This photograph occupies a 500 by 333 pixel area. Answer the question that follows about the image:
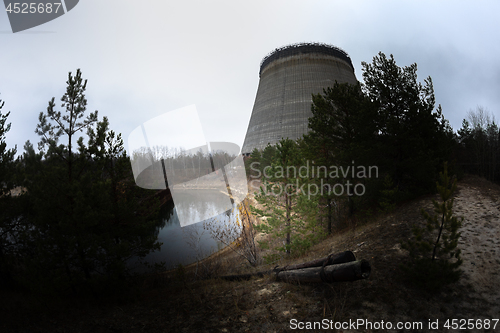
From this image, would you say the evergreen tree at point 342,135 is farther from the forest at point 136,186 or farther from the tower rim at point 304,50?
the tower rim at point 304,50

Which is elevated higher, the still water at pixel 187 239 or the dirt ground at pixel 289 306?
the dirt ground at pixel 289 306

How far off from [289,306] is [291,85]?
A: 24552mm

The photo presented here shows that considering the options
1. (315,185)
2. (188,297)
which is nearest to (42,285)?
(188,297)

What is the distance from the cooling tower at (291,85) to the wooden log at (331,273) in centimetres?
1898

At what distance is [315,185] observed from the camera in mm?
10648

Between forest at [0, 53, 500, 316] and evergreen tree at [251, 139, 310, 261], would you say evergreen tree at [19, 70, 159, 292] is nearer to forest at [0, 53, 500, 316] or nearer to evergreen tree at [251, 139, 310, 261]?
forest at [0, 53, 500, 316]

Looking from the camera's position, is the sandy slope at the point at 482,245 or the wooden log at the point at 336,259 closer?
the sandy slope at the point at 482,245

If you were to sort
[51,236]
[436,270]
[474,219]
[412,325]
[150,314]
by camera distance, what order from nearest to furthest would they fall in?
[412,325] < [436,270] < [150,314] < [51,236] < [474,219]

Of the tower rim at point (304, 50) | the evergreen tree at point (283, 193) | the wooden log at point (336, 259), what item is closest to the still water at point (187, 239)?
the evergreen tree at point (283, 193)

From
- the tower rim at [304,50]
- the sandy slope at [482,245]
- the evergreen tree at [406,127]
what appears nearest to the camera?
the sandy slope at [482,245]

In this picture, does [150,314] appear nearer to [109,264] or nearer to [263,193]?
[109,264]

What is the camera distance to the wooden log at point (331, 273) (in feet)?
13.9

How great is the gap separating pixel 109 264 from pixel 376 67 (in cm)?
1147

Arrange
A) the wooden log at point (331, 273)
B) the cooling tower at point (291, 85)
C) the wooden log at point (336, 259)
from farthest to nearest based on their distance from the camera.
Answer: the cooling tower at point (291, 85), the wooden log at point (336, 259), the wooden log at point (331, 273)
